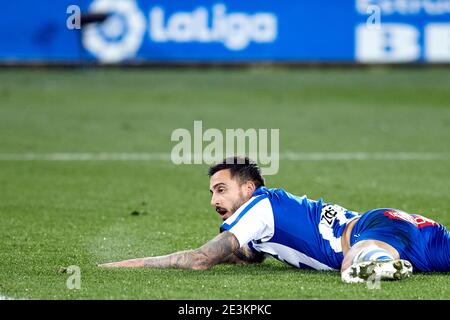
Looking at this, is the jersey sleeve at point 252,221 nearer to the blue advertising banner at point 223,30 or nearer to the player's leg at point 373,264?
the player's leg at point 373,264

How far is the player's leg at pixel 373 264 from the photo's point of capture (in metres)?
7.12

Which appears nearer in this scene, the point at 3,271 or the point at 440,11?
the point at 3,271

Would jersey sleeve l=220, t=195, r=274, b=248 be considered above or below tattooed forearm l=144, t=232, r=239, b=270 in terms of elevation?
above

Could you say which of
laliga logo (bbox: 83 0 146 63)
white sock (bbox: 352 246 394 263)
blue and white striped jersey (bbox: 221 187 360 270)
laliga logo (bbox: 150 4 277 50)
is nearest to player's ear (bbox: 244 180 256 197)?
blue and white striped jersey (bbox: 221 187 360 270)

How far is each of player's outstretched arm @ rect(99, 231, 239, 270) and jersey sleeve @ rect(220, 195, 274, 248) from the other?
5 centimetres

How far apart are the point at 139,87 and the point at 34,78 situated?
8.59ft

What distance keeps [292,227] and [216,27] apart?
1722 centimetres

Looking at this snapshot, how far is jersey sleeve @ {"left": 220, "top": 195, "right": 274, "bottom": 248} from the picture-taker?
25.0 ft

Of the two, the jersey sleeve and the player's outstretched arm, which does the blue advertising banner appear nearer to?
the player's outstretched arm

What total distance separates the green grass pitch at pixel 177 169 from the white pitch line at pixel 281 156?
28 cm

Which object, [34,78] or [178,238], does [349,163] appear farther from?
[34,78]

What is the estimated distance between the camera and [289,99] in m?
22.3
